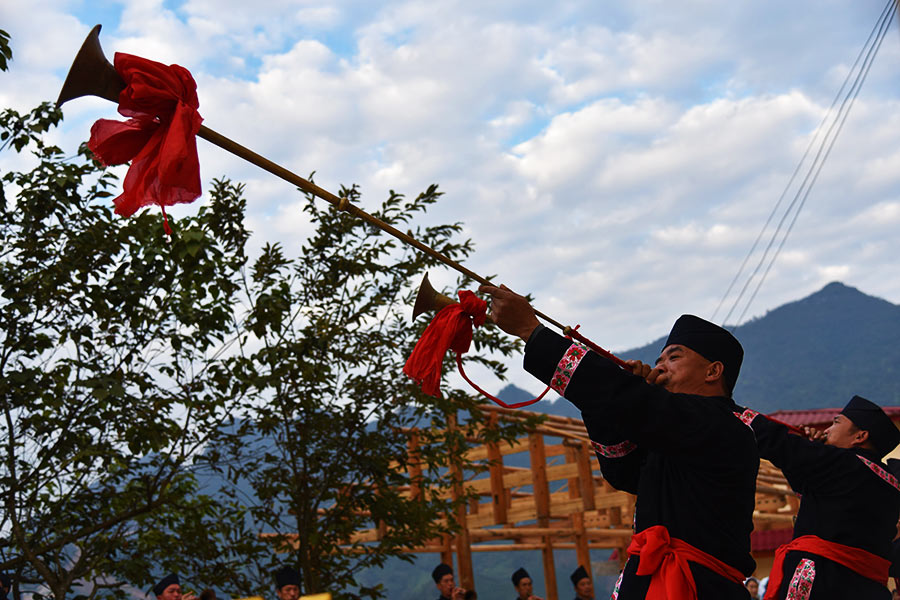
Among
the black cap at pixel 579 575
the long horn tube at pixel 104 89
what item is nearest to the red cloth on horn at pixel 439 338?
the long horn tube at pixel 104 89

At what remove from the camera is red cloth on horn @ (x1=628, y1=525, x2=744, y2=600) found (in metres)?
2.58

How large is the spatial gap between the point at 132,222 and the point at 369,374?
2242mm

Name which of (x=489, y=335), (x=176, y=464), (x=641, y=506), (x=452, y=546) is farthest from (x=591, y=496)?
(x=641, y=506)

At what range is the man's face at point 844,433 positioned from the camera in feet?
14.6

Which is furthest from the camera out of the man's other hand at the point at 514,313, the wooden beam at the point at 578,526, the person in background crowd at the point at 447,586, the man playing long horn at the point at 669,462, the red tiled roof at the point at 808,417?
the red tiled roof at the point at 808,417

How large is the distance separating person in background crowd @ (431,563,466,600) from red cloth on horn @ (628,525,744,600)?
720 cm

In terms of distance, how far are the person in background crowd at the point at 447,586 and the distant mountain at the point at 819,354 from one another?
44666 millimetres

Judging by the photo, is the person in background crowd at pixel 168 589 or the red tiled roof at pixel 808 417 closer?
the person in background crowd at pixel 168 589

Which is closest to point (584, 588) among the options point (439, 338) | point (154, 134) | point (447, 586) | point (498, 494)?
point (447, 586)

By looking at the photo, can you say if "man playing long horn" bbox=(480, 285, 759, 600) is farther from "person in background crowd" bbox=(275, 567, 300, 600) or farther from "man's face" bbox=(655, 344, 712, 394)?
"person in background crowd" bbox=(275, 567, 300, 600)

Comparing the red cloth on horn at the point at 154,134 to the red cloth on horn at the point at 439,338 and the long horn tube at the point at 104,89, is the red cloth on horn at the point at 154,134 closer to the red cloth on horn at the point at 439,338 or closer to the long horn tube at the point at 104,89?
the long horn tube at the point at 104,89

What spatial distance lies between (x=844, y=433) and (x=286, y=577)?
3.97 meters

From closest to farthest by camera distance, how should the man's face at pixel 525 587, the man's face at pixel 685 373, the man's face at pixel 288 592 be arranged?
the man's face at pixel 685 373, the man's face at pixel 288 592, the man's face at pixel 525 587

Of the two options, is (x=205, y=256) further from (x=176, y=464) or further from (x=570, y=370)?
(x=570, y=370)
